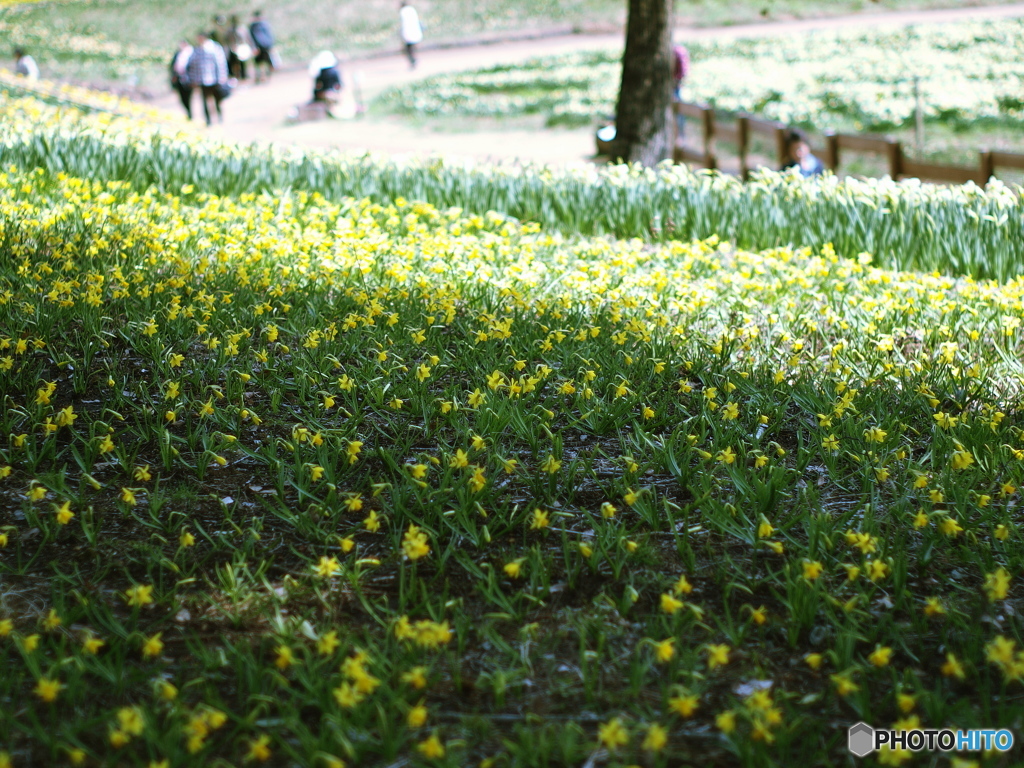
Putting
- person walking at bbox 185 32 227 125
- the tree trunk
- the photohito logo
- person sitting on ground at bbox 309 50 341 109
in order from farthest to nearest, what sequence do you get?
person sitting on ground at bbox 309 50 341 109, person walking at bbox 185 32 227 125, the tree trunk, the photohito logo

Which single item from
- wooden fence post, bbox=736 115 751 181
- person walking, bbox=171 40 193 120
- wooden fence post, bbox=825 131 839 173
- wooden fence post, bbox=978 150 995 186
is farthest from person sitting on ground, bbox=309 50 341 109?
wooden fence post, bbox=978 150 995 186

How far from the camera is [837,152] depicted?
31.9 feet

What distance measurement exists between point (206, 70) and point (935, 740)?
1468 centimetres

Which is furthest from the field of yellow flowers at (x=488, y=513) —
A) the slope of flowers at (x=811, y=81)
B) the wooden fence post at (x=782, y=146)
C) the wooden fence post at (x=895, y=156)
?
the slope of flowers at (x=811, y=81)

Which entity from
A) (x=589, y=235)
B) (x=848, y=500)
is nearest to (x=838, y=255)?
(x=589, y=235)

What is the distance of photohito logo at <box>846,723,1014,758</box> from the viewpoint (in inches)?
78.4

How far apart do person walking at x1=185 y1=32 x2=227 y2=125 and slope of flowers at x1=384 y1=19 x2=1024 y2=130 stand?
3739 mm

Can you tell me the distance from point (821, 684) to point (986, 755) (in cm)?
39

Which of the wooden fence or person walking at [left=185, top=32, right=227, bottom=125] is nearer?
the wooden fence

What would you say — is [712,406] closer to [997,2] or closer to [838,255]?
[838,255]

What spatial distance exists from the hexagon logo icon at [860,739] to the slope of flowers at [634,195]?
13.5 feet

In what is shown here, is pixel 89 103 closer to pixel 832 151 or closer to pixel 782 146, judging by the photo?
pixel 782 146

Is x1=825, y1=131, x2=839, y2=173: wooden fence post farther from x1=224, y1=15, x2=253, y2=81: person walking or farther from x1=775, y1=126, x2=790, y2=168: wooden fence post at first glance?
x1=224, y1=15, x2=253, y2=81: person walking

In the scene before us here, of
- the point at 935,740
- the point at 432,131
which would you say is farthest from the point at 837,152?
the point at 935,740
